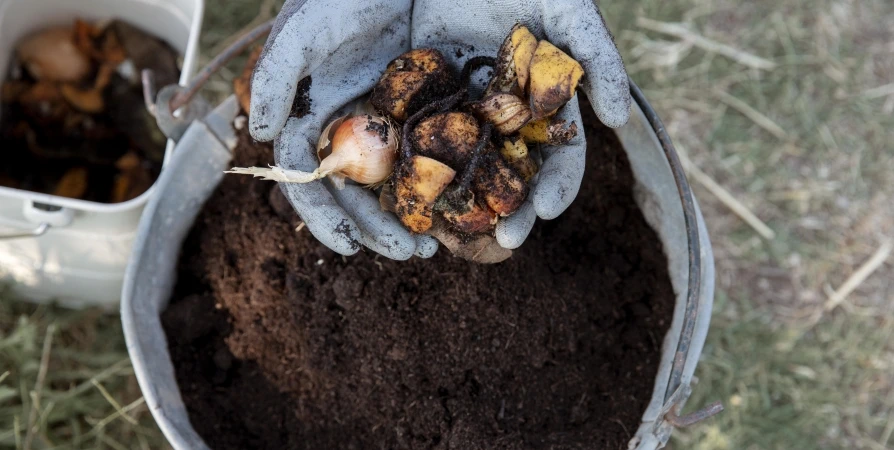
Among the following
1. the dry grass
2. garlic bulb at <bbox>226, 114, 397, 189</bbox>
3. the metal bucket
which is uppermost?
garlic bulb at <bbox>226, 114, 397, 189</bbox>

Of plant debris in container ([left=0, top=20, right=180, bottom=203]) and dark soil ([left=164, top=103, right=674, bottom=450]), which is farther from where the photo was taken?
plant debris in container ([left=0, top=20, right=180, bottom=203])

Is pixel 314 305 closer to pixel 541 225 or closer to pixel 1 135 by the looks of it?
pixel 541 225

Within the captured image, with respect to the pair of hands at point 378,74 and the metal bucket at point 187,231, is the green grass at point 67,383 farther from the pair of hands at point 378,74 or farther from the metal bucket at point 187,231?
the pair of hands at point 378,74

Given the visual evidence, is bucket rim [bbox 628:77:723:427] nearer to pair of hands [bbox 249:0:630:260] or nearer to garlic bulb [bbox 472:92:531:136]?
pair of hands [bbox 249:0:630:260]

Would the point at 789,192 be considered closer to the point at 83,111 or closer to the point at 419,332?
the point at 419,332

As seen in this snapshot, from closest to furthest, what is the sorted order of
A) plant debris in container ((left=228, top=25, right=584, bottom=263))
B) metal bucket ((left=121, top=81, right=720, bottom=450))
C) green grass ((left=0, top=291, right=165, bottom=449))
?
plant debris in container ((left=228, top=25, right=584, bottom=263)), metal bucket ((left=121, top=81, right=720, bottom=450)), green grass ((left=0, top=291, right=165, bottom=449))

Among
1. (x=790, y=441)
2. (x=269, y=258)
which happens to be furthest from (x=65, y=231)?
(x=790, y=441)

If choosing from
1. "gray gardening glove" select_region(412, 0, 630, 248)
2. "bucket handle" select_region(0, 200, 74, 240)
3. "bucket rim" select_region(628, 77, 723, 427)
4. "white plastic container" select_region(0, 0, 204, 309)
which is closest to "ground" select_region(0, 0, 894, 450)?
"white plastic container" select_region(0, 0, 204, 309)
